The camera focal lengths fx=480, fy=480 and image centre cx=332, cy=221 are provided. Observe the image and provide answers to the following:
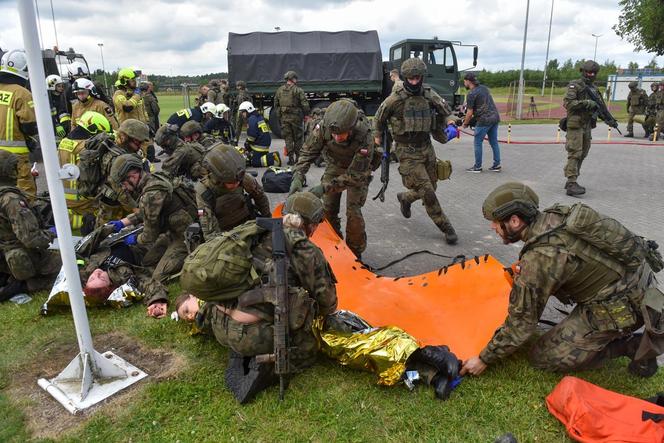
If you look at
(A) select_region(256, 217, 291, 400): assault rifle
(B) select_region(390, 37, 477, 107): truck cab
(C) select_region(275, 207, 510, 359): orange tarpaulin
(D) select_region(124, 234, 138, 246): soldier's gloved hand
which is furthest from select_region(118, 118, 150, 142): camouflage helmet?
(B) select_region(390, 37, 477, 107): truck cab

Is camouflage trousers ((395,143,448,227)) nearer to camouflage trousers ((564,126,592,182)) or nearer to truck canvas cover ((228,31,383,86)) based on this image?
camouflage trousers ((564,126,592,182))

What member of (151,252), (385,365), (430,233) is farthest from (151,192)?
(430,233)

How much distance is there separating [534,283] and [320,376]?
4.73ft

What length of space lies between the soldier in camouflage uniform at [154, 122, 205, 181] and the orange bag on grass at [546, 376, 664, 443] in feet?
14.4

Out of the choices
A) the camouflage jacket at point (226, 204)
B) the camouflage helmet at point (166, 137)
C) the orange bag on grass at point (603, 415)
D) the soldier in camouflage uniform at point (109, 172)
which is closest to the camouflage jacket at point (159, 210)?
the camouflage jacket at point (226, 204)

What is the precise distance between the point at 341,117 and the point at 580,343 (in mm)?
2651

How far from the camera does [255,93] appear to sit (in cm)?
1493

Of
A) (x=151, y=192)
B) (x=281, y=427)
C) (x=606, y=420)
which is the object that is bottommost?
(x=281, y=427)

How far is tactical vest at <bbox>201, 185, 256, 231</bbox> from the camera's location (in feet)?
13.5

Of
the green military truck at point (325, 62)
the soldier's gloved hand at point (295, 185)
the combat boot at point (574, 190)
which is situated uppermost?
the green military truck at point (325, 62)

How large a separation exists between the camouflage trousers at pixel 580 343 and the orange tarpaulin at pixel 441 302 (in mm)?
344

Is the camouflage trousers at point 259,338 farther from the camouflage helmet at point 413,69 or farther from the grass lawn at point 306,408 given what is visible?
the camouflage helmet at point 413,69

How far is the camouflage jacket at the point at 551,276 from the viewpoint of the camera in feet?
8.99

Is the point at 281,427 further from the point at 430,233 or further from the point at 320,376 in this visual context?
the point at 430,233
